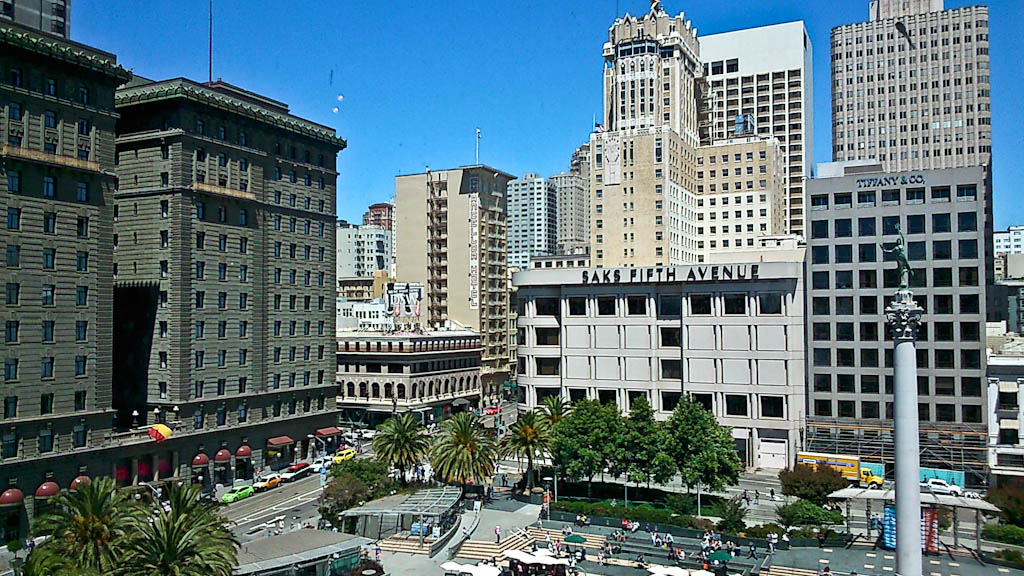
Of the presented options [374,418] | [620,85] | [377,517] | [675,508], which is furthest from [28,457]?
[620,85]

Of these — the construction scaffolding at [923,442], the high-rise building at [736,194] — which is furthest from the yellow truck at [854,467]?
→ the high-rise building at [736,194]

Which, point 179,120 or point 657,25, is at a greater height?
point 657,25

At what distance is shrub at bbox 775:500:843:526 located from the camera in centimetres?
6344

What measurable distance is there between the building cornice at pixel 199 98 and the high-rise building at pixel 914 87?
432 feet

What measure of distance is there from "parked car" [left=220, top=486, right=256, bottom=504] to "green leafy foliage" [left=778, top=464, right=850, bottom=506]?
49.6m

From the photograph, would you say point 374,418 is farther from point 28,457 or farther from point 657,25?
point 657,25

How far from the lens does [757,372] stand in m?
92.3

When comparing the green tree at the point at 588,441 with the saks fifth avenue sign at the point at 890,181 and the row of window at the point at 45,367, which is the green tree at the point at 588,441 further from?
the saks fifth avenue sign at the point at 890,181

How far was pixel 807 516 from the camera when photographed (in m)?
63.6

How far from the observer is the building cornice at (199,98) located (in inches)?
3280

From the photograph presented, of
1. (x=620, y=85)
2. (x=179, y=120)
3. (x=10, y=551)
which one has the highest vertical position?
(x=620, y=85)

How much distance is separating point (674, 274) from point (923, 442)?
31.2 m

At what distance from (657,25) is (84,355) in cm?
11056

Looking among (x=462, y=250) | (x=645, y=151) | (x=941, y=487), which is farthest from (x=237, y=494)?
(x=645, y=151)
